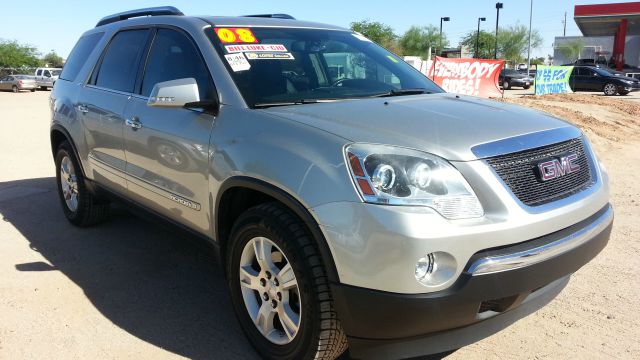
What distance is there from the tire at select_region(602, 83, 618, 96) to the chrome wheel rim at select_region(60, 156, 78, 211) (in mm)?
28342

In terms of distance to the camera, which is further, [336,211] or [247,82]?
[247,82]

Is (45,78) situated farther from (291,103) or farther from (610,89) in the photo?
(291,103)

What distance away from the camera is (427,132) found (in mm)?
2416

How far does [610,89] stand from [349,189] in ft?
96.6

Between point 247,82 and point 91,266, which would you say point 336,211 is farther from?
point 91,266

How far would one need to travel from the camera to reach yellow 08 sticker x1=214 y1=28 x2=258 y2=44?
3.28 m

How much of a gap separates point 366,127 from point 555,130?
1022mm

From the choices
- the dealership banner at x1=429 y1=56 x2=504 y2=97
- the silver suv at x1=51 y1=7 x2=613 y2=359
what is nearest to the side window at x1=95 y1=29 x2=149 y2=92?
the silver suv at x1=51 y1=7 x2=613 y2=359

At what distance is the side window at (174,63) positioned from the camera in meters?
3.23

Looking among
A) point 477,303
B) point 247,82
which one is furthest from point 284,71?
point 477,303

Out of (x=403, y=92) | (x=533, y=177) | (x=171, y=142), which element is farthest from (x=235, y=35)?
(x=533, y=177)

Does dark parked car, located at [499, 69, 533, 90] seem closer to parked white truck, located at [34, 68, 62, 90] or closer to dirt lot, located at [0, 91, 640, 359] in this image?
dirt lot, located at [0, 91, 640, 359]

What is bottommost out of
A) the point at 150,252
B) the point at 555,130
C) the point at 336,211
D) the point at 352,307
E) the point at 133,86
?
the point at 150,252

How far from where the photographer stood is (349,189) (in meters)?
2.20
